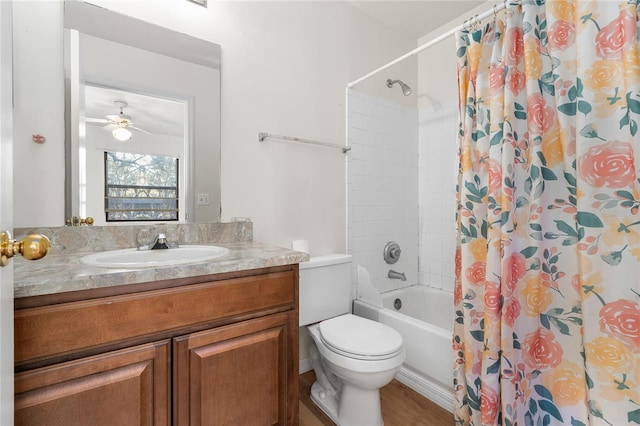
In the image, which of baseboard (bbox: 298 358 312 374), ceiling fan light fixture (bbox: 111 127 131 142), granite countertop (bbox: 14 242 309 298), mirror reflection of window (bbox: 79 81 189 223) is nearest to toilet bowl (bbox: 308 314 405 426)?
baseboard (bbox: 298 358 312 374)

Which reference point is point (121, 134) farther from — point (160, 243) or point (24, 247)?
point (24, 247)

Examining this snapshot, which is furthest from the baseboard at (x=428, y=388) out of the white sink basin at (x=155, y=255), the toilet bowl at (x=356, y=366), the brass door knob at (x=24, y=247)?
the brass door knob at (x=24, y=247)

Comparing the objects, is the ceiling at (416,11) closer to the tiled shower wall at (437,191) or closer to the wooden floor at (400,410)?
the tiled shower wall at (437,191)

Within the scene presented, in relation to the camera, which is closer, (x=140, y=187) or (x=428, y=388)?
(x=140, y=187)

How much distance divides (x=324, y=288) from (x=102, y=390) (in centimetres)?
118

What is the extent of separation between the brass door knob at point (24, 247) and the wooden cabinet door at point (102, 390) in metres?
0.48

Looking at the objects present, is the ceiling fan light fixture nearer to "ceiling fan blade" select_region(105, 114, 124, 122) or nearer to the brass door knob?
"ceiling fan blade" select_region(105, 114, 124, 122)

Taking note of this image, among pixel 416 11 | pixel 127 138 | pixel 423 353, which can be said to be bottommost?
pixel 423 353

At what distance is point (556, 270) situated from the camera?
4.00 feet

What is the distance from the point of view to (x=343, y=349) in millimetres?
1447

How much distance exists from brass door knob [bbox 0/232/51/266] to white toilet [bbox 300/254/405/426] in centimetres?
122

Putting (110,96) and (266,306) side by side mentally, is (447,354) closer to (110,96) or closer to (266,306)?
(266,306)

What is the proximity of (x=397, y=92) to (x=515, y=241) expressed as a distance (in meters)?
1.74

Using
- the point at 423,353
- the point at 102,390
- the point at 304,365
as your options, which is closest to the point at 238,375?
the point at 102,390
